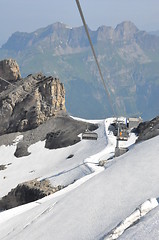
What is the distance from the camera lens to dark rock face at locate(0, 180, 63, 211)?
148 feet

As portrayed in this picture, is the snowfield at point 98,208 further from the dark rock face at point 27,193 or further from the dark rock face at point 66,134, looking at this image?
the dark rock face at point 66,134

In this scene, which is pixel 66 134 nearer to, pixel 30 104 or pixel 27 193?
pixel 30 104

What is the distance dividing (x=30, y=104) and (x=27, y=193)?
49.3m

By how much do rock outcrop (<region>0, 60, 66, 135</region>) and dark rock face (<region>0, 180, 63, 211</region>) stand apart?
39.4 m

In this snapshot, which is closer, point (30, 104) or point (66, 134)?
point (66, 134)

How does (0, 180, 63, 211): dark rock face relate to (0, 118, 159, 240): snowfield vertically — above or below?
below

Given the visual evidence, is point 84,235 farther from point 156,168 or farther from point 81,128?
point 81,128

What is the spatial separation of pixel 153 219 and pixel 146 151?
1831 centimetres

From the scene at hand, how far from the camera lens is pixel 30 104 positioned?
308 feet

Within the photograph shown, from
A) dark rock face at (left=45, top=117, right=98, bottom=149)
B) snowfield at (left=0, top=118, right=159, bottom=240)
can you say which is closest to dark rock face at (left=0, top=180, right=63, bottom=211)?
snowfield at (left=0, top=118, right=159, bottom=240)

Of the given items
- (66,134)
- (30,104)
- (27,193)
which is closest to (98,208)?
(27,193)

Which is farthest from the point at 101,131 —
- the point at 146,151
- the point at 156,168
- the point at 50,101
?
the point at 156,168

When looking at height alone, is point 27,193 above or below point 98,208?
below

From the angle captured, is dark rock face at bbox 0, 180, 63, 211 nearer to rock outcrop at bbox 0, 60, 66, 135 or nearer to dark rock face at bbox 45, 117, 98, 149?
dark rock face at bbox 45, 117, 98, 149
